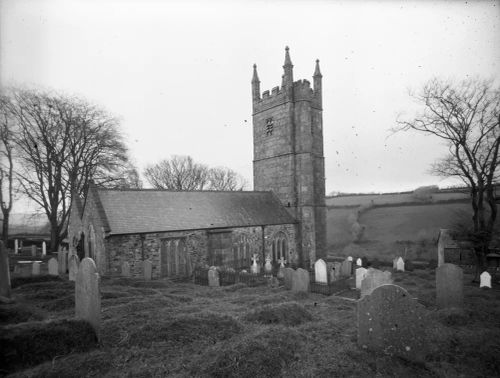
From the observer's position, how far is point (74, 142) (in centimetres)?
2148

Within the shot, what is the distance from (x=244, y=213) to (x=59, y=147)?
16.1m

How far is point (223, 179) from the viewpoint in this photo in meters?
49.8

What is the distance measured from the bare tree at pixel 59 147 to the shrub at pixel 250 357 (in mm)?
18462

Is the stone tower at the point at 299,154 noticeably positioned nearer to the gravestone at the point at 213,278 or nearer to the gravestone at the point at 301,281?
the gravestone at the point at 213,278

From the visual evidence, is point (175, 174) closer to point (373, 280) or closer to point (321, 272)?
point (321, 272)

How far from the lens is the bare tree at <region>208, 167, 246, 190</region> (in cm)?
4800

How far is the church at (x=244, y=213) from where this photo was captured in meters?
14.6

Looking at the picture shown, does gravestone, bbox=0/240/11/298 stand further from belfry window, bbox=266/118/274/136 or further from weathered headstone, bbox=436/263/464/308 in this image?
belfry window, bbox=266/118/274/136

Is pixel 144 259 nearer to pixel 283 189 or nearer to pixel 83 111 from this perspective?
pixel 283 189

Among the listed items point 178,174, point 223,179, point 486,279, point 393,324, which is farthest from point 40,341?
point 223,179

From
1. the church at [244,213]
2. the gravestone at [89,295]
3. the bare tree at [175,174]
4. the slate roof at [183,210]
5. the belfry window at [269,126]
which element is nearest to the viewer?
the gravestone at [89,295]

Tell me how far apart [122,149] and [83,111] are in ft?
13.7

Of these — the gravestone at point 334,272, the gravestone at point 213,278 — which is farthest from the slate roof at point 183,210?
the gravestone at point 334,272

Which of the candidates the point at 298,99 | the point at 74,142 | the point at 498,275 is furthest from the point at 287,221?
the point at 74,142
